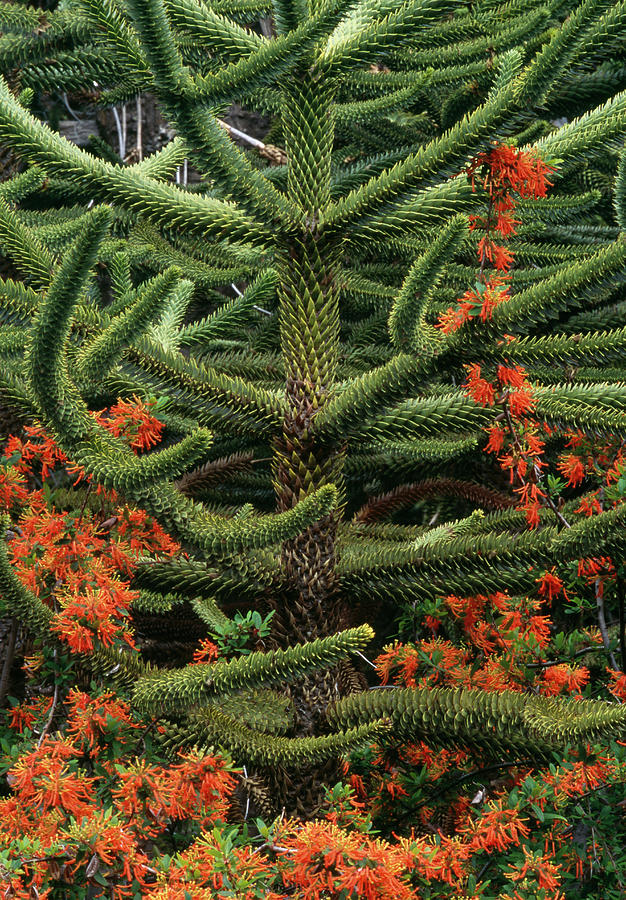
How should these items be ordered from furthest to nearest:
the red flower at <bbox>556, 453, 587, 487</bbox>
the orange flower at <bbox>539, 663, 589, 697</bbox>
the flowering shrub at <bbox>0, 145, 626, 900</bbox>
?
the red flower at <bbox>556, 453, 587, 487</bbox> < the orange flower at <bbox>539, 663, 589, 697</bbox> < the flowering shrub at <bbox>0, 145, 626, 900</bbox>

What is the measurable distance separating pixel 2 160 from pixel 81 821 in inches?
138

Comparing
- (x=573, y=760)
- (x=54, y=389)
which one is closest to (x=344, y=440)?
(x=54, y=389)

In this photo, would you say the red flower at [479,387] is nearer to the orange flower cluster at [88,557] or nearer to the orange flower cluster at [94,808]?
the orange flower cluster at [88,557]

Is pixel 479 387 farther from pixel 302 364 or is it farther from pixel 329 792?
pixel 329 792

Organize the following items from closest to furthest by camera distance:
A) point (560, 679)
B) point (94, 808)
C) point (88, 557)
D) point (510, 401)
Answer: point (94, 808) → point (510, 401) → point (88, 557) → point (560, 679)

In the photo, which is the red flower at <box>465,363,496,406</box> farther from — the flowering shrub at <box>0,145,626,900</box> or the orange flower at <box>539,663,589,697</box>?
the orange flower at <box>539,663,589,697</box>

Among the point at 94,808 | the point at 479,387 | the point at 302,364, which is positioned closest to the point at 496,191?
the point at 479,387

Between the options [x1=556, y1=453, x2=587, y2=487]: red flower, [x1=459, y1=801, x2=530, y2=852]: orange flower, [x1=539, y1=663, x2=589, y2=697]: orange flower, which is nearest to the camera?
[x1=459, y1=801, x2=530, y2=852]: orange flower

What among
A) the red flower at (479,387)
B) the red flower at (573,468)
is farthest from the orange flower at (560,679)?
the red flower at (479,387)

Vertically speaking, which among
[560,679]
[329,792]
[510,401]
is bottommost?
[560,679]

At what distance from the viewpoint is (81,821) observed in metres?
2.23

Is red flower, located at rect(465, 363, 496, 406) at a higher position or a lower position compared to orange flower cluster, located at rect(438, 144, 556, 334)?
lower

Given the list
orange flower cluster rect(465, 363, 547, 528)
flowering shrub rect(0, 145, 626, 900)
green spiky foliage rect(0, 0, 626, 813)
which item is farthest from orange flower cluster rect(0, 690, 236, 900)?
orange flower cluster rect(465, 363, 547, 528)

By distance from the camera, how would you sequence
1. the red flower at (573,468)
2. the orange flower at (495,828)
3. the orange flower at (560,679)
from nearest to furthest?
the orange flower at (495,828) → the orange flower at (560,679) → the red flower at (573,468)
